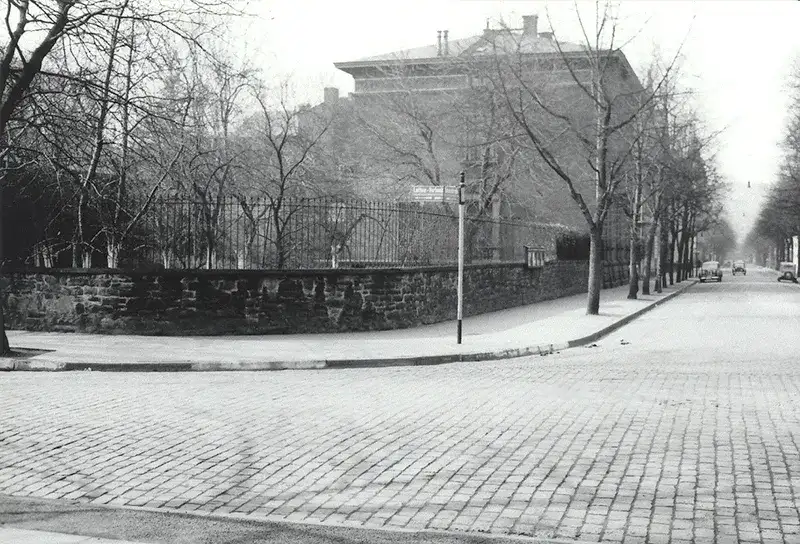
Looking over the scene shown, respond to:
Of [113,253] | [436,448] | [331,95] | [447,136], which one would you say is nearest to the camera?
[436,448]

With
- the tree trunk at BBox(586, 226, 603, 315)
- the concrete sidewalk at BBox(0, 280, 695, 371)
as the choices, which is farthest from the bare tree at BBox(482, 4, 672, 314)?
the concrete sidewalk at BBox(0, 280, 695, 371)

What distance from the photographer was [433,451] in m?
7.28

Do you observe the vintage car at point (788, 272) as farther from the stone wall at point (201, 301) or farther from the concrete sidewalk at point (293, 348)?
the stone wall at point (201, 301)

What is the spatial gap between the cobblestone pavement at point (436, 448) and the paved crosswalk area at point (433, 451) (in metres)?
0.02

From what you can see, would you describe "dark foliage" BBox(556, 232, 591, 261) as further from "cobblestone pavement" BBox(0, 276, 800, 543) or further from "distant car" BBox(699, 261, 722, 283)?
"distant car" BBox(699, 261, 722, 283)

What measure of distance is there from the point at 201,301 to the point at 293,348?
3.03m

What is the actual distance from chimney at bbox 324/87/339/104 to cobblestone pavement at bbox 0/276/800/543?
26.6 meters

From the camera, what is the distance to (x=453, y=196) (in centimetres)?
1659

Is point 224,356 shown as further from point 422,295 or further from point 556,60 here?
point 556,60

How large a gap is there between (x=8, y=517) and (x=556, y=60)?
35768 mm

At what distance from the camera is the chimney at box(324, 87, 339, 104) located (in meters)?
38.0

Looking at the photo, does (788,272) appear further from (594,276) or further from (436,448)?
(436,448)

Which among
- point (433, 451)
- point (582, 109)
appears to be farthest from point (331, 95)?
point (433, 451)

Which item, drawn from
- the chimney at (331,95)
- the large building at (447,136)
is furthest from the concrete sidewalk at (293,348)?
the chimney at (331,95)
